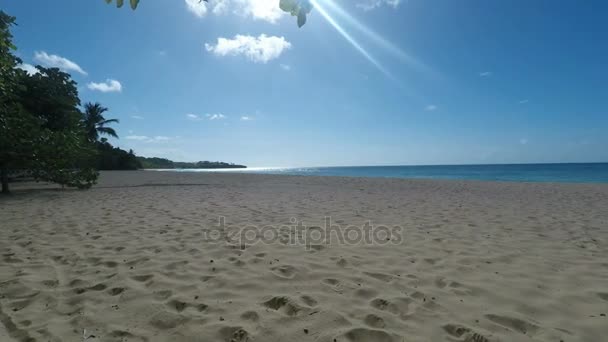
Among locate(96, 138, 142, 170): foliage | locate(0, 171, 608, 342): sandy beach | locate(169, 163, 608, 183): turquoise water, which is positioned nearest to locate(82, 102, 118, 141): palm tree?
locate(96, 138, 142, 170): foliage

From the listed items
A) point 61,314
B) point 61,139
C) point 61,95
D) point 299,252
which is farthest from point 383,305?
point 61,95

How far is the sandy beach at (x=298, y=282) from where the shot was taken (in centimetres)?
216

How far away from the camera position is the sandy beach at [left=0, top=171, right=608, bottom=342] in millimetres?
2162

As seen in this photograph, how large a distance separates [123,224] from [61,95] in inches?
564

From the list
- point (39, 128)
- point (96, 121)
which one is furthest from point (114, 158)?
point (39, 128)

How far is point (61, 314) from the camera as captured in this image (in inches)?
91.9

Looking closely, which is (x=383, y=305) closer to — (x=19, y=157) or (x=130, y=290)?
(x=130, y=290)

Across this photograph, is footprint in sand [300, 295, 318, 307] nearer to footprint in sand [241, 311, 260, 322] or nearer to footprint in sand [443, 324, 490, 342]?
footprint in sand [241, 311, 260, 322]

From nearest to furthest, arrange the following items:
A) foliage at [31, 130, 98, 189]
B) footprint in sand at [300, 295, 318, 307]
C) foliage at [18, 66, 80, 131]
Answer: footprint in sand at [300, 295, 318, 307]
foliage at [31, 130, 98, 189]
foliage at [18, 66, 80, 131]
